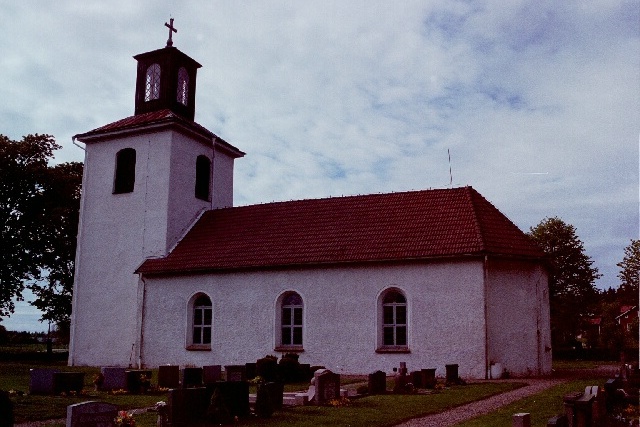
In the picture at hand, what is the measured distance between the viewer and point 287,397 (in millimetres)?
14672

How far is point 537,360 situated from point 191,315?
1265 cm

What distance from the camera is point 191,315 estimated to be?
25.5 metres

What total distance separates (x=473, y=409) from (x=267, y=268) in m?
12.1

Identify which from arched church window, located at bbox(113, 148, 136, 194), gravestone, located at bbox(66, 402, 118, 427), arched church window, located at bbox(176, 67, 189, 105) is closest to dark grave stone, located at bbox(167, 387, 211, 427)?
gravestone, located at bbox(66, 402, 118, 427)

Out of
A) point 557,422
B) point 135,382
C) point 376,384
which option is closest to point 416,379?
point 376,384

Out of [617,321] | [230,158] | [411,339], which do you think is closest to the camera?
[411,339]

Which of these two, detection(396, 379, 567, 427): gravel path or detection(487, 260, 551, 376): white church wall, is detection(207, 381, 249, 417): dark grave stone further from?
detection(487, 260, 551, 376): white church wall

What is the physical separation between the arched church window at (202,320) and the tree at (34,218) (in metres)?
10.4

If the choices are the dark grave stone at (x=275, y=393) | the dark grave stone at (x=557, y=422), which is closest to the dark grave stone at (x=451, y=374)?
the dark grave stone at (x=275, y=393)

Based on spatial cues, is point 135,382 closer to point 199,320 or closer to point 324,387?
point 324,387

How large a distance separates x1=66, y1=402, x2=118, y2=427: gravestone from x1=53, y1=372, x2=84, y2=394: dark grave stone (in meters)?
7.48

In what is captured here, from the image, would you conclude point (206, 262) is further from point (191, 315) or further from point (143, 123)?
point (143, 123)

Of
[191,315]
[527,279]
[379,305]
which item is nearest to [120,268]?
[191,315]

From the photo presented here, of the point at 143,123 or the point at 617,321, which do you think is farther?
the point at 617,321
